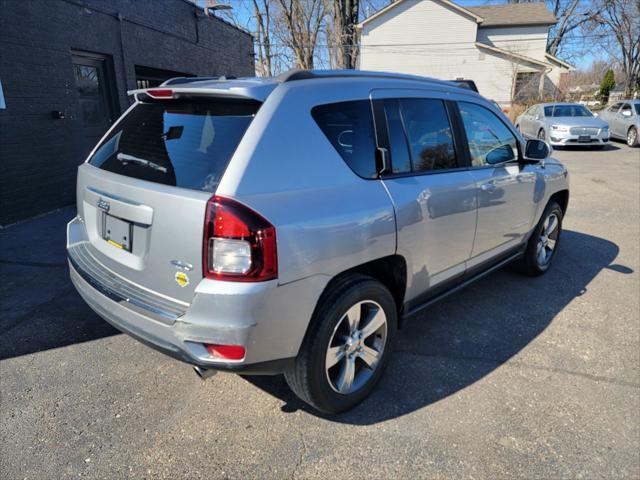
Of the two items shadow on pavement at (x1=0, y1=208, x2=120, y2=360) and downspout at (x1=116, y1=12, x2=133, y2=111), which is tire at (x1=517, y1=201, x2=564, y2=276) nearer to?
shadow on pavement at (x1=0, y1=208, x2=120, y2=360)

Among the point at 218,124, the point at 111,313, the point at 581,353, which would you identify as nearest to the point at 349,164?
the point at 218,124

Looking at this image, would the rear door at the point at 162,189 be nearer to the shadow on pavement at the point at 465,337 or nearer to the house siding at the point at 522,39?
the shadow on pavement at the point at 465,337

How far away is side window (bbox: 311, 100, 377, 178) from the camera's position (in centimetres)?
243

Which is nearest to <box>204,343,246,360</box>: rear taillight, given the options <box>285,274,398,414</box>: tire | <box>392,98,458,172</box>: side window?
<box>285,274,398,414</box>: tire

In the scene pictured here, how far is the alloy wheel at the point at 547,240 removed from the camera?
4.62 m

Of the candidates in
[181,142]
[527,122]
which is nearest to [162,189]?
[181,142]

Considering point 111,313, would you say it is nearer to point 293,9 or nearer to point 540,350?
point 540,350

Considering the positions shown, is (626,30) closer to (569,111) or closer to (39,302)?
(569,111)

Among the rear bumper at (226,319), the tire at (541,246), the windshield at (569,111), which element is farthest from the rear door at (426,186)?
the windshield at (569,111)

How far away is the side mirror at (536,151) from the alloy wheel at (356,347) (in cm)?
227

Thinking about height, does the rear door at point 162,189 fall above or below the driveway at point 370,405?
above

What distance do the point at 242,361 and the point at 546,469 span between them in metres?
1.67

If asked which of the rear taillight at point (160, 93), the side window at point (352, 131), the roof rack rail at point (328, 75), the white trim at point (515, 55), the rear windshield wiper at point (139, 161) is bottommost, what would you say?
the rear windshield wiper at point (139, 161)

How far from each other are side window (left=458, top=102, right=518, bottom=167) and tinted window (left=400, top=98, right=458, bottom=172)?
0.91 ft
